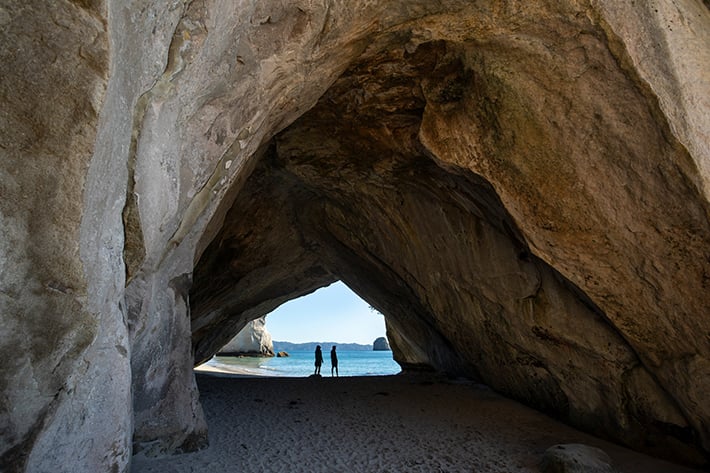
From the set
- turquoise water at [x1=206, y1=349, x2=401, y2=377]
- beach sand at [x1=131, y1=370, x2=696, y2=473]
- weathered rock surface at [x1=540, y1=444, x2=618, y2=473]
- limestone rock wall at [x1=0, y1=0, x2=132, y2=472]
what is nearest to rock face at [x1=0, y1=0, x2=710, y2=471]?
limestone rock wall at [x1=0, y1=0, x2=132, y2=472]

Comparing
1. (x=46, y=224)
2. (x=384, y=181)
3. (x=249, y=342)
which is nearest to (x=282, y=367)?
(x=249, y=342)

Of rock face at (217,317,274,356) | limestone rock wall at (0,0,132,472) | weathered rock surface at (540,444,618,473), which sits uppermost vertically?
rock face at (217,317,274,356)

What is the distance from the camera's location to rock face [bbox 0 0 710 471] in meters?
2.31

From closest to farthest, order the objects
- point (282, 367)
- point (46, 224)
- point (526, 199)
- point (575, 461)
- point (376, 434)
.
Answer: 1. point (46, 224)
2. point (575, 461)
3. point (526, 199)
4. point (376, 434)
5. point (282, 367)

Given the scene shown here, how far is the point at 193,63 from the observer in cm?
315

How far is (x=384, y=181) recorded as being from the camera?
7.40 metres

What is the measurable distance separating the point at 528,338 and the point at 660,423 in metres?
1.82

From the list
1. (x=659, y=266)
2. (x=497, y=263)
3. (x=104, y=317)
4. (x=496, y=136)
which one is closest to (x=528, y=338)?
(x=497, y=263)

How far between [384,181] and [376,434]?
383 cm

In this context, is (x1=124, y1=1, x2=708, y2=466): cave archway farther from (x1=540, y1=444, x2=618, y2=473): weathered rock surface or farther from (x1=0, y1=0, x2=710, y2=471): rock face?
(x1=540, y1=444, x2=618, y2=473): weathered rock surface

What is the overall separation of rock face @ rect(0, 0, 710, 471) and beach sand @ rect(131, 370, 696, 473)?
16.3 inches

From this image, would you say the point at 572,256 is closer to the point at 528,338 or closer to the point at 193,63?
the point at 528,338

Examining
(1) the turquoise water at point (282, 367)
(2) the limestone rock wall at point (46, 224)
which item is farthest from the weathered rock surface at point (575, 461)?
(1) the turquoise water at point (282, 367)

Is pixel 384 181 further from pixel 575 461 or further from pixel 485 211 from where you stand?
pixel 575 461
